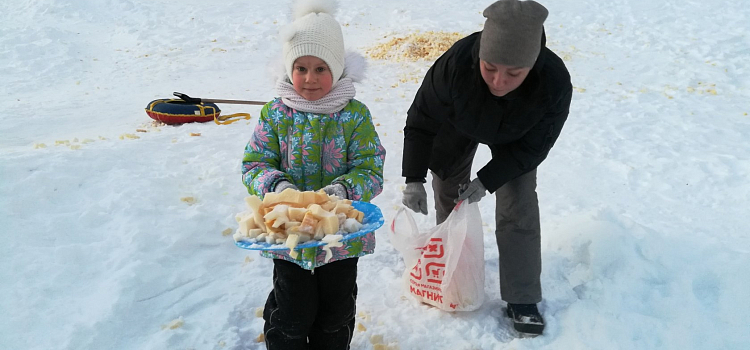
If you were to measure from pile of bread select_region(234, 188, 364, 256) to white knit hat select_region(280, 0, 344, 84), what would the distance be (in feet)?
2.06

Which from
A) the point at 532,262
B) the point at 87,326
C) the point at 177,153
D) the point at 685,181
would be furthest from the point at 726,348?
the point at 177,153

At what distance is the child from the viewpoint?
7.49 feet

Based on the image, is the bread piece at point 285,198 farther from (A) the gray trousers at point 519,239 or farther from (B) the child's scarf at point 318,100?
(A) the gray trousers at point 519,239

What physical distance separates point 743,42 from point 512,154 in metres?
9.63

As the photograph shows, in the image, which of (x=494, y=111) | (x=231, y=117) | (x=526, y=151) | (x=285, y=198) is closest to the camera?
(x=285, y=198)

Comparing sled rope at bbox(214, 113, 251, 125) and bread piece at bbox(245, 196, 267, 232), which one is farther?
sled rope at bbox(214, 113, 251, 125)

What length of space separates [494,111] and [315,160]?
924 millimetres

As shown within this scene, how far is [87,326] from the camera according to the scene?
2.73 m

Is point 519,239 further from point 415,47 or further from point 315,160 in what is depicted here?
point 415,47

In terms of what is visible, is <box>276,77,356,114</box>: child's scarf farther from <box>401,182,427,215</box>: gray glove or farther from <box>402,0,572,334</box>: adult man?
<box>401,182,427,215</box>: gray glove

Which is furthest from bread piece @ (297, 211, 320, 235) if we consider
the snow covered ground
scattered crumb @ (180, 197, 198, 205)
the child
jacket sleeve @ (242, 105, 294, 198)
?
scattered crumb @ (180, 197, 198, 205)

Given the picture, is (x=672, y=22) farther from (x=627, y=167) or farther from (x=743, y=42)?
(x=627, y=167)

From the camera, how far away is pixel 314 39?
226cm

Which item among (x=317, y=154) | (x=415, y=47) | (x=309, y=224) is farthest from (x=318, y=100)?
(x=415, y=47)
